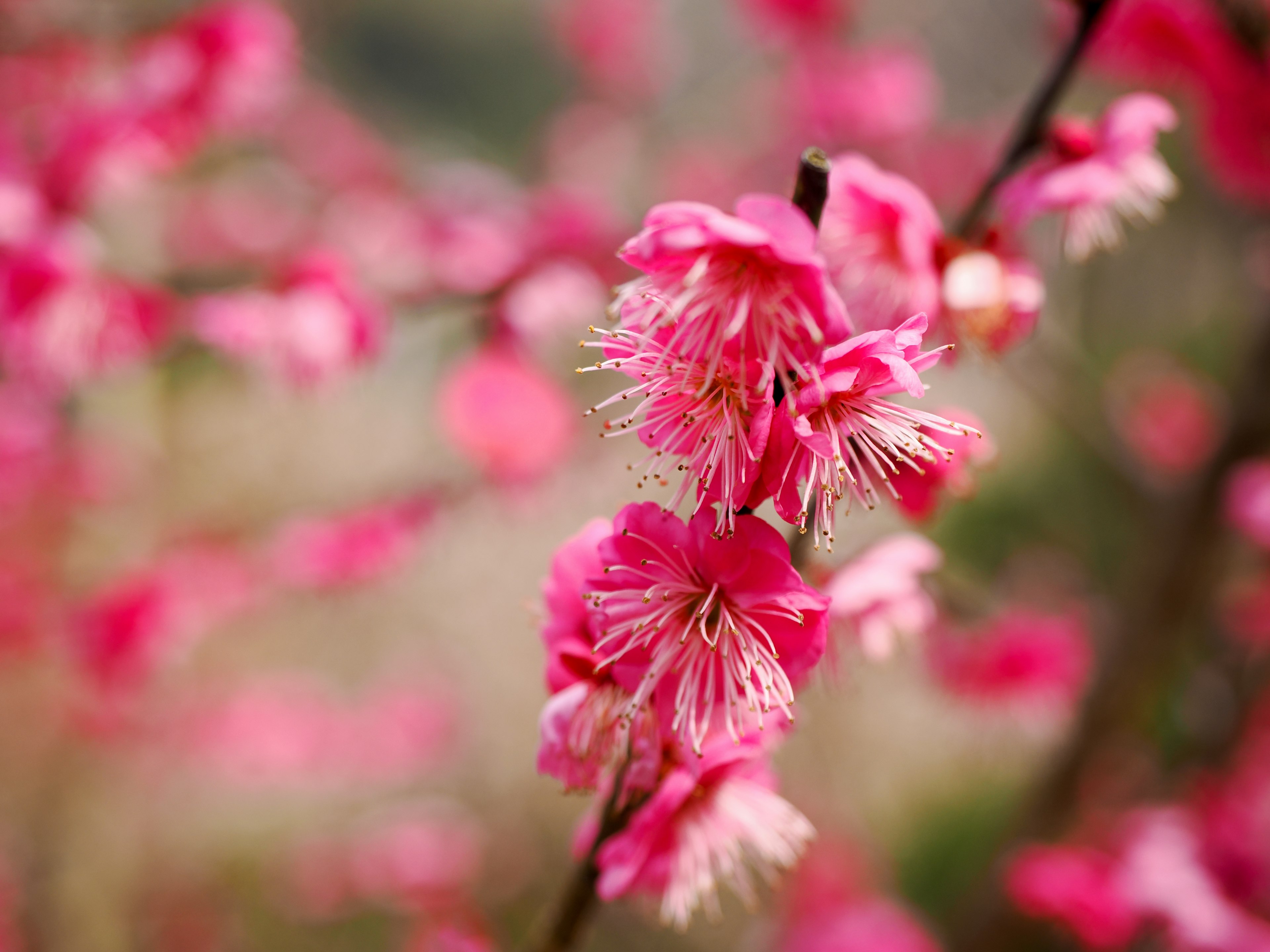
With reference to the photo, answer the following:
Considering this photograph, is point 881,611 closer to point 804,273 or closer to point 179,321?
point 804,273

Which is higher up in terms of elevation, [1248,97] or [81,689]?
[1248,97]

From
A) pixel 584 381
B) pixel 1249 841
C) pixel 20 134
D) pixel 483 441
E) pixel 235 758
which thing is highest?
pixel 20 134

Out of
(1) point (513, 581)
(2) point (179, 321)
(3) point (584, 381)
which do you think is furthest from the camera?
(1) point (513, 581)

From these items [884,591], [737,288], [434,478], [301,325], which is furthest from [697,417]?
[434,478]

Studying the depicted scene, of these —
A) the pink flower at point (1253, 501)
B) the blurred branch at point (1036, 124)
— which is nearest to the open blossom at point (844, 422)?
the blurred branch at point (1036, 124)

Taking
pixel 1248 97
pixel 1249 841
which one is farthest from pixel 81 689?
pixel 1248 97

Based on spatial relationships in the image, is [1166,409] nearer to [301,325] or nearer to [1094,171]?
[1094,171]

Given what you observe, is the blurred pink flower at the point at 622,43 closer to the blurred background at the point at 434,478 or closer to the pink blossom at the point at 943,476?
the blurred background at the point at 434,478

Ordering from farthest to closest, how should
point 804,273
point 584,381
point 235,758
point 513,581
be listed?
1. point 513,581
2. point 584,381
3. point 235,758
4. point 804,273
